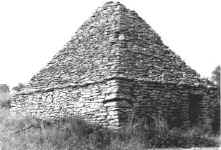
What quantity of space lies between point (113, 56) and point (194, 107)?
157 inches

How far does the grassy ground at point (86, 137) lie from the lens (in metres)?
9.22

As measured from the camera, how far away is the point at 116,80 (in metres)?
11.9

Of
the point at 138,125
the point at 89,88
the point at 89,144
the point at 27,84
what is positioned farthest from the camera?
the point at 27,84

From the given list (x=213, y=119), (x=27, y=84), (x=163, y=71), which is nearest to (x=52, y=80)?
(x=27, y=84)

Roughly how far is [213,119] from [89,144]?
694 centimetres

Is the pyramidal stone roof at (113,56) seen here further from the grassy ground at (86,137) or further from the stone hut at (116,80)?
the grassy ground at (86,137)

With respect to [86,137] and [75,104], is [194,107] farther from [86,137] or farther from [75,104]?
[86,137]

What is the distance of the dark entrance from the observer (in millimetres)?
14242

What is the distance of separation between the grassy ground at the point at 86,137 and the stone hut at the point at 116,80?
847 millimetres

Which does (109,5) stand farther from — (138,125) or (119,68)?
(138,125)

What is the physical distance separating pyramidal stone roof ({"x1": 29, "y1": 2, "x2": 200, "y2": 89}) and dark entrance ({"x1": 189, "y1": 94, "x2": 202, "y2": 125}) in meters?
0.61

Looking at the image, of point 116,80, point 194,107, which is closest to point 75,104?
point 116,80

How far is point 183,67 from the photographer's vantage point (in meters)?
14.9

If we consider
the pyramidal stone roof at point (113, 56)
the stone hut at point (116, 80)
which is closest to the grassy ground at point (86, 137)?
the stone hut at point (116, 80)
